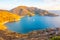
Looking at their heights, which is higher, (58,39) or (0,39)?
(58,39)

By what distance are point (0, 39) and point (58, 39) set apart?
31.0 m

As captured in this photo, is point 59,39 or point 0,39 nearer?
point 59,39

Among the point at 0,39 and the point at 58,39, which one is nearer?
the point at 58,39

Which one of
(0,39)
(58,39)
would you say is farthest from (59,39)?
(0,39)

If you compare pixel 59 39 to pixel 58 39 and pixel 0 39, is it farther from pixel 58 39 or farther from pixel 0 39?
pixel 0 39

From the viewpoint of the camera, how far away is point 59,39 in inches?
966

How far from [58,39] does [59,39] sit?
0.16m

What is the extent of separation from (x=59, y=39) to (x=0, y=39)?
1225 inches

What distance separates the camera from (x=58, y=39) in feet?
80.6

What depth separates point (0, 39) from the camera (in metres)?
51.8

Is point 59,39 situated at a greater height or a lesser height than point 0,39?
greater
